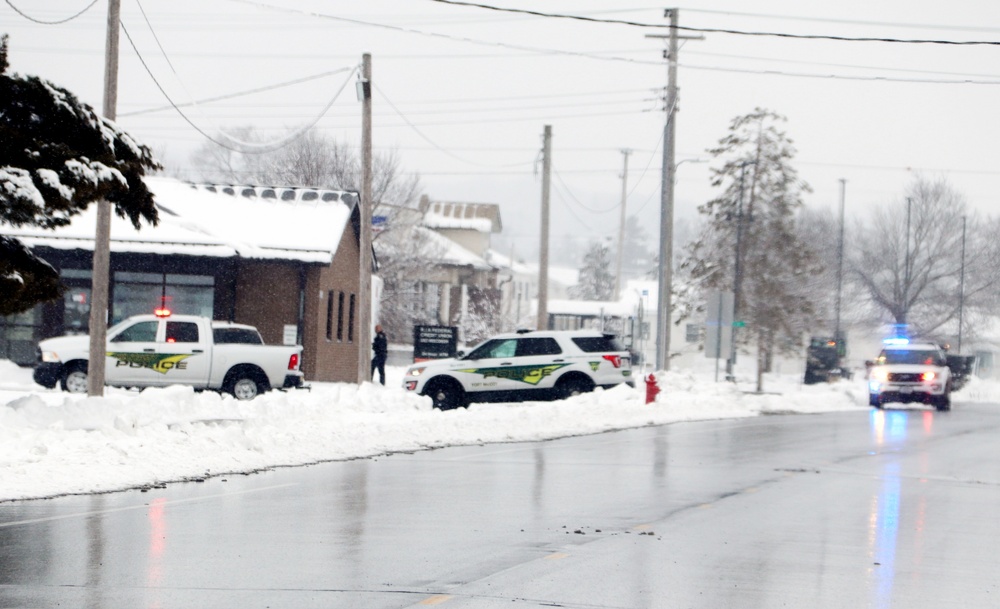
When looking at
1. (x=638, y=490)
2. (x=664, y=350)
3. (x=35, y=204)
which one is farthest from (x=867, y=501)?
(x=664, y=350)

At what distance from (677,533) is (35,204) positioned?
807 centimetres

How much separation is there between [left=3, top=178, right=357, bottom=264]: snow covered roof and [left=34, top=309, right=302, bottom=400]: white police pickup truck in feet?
19.5

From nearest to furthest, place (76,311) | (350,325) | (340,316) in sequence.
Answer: (76,311)
(340,316)
(350,325)

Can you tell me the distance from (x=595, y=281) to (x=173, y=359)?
368 ft

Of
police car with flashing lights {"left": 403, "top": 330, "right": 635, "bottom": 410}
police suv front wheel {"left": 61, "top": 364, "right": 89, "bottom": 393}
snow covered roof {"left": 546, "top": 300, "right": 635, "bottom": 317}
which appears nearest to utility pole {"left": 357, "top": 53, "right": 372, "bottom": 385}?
police car with flashing lights {"left": 403, "top": 330, "right": 635, "bottom": 410}

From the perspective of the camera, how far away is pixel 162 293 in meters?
39.0

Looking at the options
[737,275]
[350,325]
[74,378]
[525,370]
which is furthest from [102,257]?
[737,275]

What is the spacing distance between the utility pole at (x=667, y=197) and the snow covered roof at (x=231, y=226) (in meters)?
9.54

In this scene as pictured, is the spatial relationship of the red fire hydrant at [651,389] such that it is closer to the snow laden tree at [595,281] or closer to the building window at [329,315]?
the building window at [329,315]

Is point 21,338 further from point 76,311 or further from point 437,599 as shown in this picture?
point 437,599

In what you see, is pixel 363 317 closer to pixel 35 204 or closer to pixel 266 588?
pixel 35 204

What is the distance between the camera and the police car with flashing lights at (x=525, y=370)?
29578 mm

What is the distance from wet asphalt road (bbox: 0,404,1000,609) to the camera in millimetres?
8742

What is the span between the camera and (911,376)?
1533 inches
